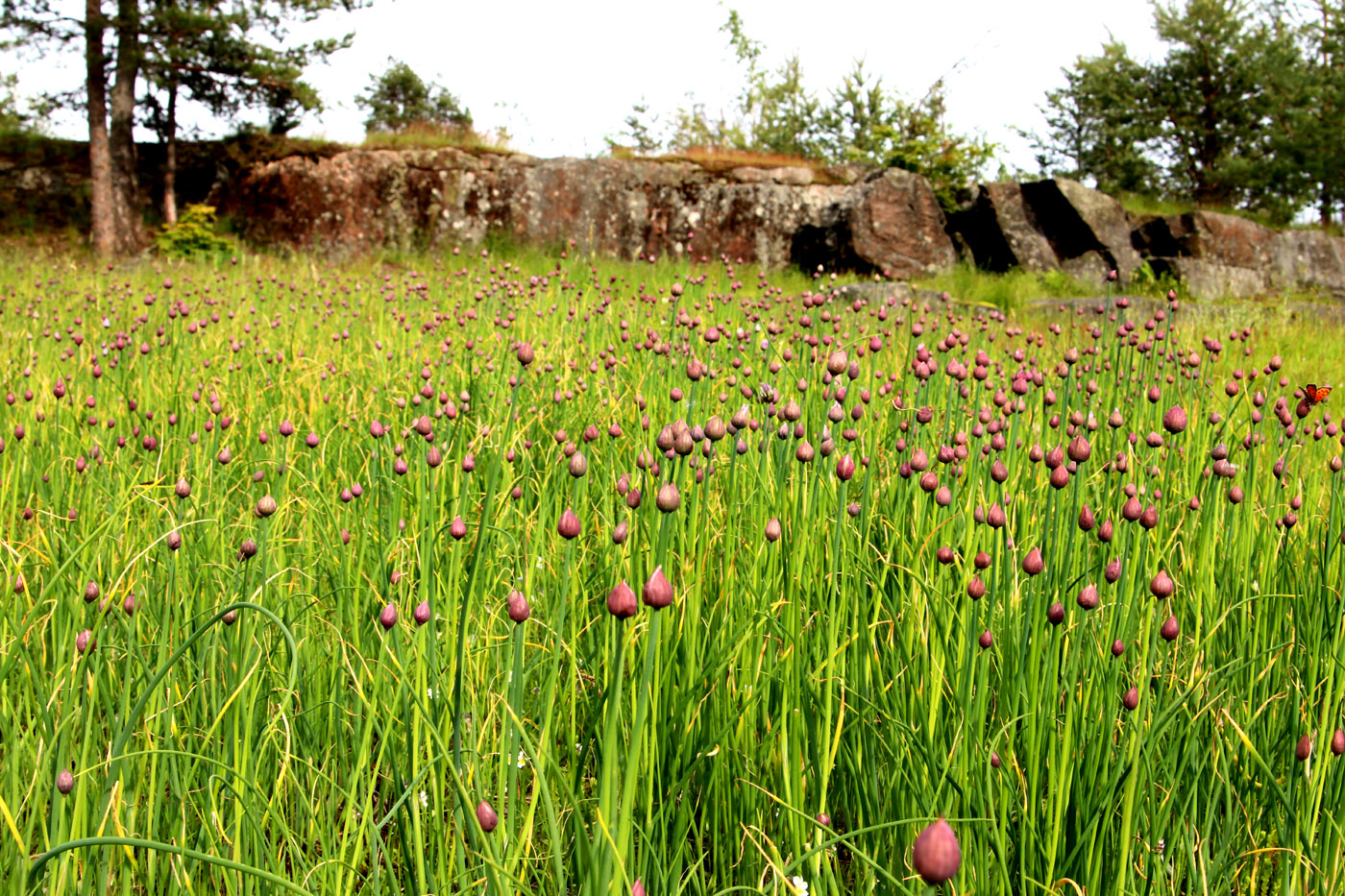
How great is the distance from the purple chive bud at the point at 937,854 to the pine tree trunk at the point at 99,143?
14.1 m

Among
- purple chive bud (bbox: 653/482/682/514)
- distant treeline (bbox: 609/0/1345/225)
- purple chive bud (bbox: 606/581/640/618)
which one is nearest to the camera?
purple chive bud (bbox: 606/581/640/618)

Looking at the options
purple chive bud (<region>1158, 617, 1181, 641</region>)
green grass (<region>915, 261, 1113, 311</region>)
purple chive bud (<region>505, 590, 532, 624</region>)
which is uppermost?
green grass (<region>915, 261, 1113, 311</region>)

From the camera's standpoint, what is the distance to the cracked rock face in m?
11.1

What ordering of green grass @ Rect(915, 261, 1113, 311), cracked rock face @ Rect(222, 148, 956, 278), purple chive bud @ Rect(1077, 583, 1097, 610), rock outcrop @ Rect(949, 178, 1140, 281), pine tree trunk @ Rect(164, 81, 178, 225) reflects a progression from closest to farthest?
purple chive bud @ Rect(1077, 583, 1097, 610), green grass @ Rect(915, 261, 1113, 311), cracked rock face @ Rect(222, 148, 956, 278), rock outcrop @ Rect(949, 178, 1140, 281), pine tree trunk @ Rect(164, 81, 178, 225)

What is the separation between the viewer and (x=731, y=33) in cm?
2330

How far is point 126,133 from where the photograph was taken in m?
12.6

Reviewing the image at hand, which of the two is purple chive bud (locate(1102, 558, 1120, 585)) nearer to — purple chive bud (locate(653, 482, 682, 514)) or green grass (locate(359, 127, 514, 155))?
purple chive bud (locate(653, 482, 682, 514))

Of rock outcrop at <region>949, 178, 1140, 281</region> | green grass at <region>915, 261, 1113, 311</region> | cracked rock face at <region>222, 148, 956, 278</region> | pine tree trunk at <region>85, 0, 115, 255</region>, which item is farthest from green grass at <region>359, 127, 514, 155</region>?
rock outcrop at <region>949, 178, 1140, 281</region>

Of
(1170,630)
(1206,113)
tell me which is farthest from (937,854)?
(1206,113)

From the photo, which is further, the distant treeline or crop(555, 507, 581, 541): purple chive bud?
the distant treeline

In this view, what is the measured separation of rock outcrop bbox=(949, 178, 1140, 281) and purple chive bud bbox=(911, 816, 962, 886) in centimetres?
1210

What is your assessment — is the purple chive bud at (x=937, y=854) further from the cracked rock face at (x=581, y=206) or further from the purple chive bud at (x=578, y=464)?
the cracked rock face at (x=581, y=206)

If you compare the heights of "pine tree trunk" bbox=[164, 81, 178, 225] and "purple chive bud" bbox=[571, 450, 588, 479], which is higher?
"pine tree trunk" bbox=[164, 81, 178, 225]

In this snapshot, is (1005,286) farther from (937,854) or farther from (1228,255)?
(937,854)
